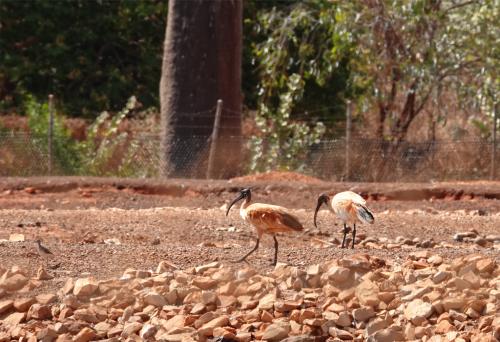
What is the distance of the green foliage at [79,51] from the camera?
28266 mm

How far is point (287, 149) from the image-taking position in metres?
21.4

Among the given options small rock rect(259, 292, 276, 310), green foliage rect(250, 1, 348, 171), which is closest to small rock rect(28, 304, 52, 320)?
small rock rect(259, 292, 276, 310)

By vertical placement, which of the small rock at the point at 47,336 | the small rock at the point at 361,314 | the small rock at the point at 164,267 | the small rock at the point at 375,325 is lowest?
the small rock at the point at 47,336

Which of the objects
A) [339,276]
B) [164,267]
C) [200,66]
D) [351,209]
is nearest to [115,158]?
[200,66]

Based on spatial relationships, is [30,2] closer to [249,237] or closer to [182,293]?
[249,237]

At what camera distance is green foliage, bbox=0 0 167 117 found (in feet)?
92.7

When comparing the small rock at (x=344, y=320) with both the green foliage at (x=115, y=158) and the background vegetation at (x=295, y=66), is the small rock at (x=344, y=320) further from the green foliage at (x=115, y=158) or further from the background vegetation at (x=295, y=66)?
the green foliage at (x=115, y=158)

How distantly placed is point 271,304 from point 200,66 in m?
13.9

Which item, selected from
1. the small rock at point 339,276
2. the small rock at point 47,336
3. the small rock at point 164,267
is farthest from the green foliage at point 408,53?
the small rock at point 47,336

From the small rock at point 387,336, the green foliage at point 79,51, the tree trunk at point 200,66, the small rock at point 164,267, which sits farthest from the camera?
the green foliage at point 79,51

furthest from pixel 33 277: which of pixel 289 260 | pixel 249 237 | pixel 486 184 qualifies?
pixel 486 184

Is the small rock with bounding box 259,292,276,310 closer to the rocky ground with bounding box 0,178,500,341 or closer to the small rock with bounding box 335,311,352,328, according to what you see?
the rocky ground with bounding box 0,178,500,341

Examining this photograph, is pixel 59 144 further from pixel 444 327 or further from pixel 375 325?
pixel 444 327

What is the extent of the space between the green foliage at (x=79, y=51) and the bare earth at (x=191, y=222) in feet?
31.0
